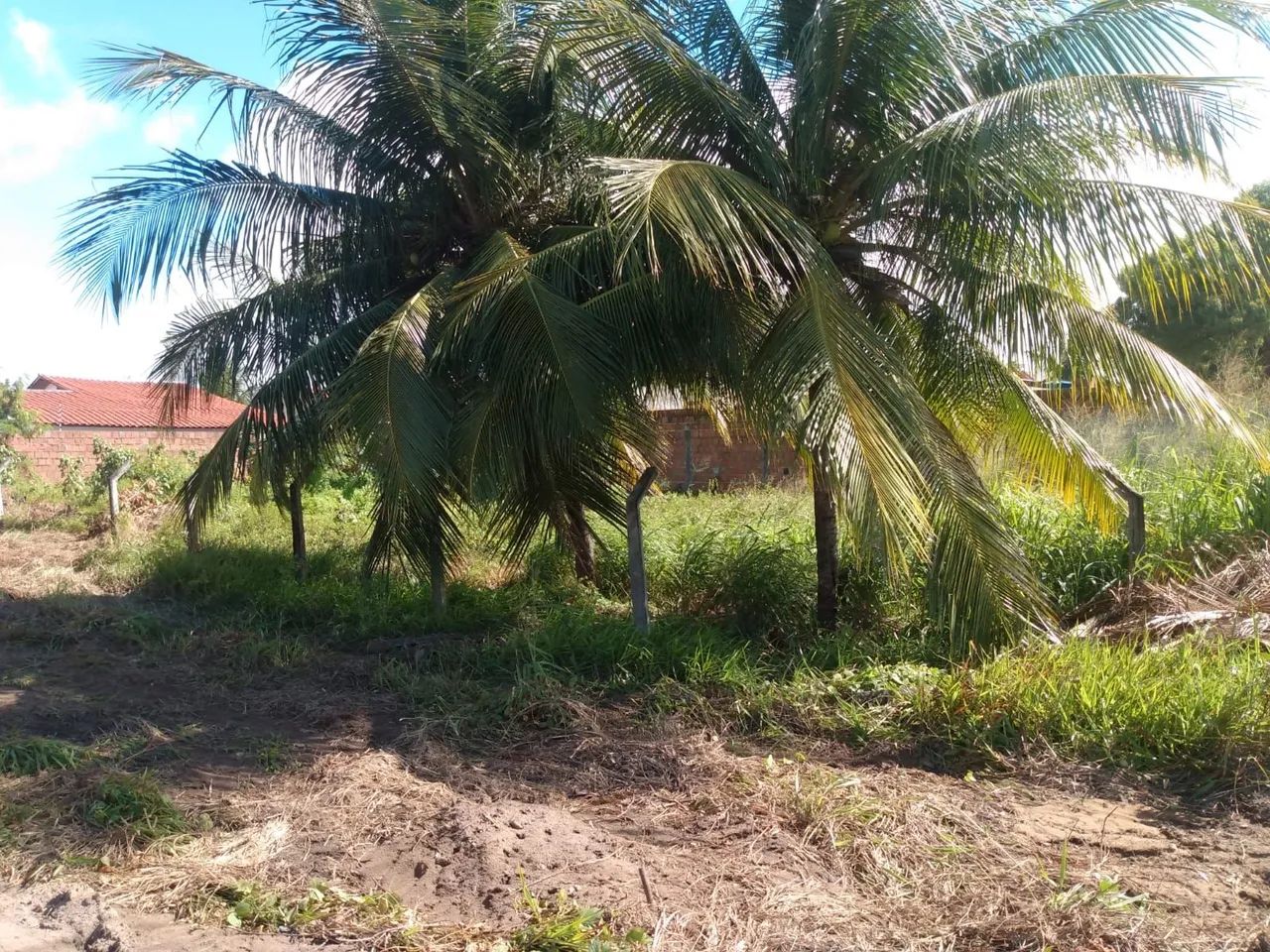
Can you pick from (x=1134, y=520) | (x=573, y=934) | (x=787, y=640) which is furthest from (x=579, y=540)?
(x=573, y=934)

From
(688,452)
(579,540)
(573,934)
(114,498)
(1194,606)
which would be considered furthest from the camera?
(688,452)

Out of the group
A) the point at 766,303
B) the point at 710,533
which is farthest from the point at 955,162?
the point at 710,533

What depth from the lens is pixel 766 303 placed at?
6.51 metres

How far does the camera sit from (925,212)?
6516mm

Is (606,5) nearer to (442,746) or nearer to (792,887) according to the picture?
(442,746)

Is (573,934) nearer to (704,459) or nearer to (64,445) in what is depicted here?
(704,459)

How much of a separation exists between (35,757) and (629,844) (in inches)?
119

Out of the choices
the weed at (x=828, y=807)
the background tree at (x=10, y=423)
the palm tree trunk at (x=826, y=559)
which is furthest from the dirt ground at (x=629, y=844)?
the background tree at (x=10, y=423)

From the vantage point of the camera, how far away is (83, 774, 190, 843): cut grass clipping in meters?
4.17

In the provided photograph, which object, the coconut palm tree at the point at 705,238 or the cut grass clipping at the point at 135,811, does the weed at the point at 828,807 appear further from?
the cut grass clipping at the point at 135,811

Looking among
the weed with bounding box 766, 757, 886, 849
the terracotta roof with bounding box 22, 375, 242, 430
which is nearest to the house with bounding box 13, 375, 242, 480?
the terracotta roof with bounding box 22, 375, 242, 430

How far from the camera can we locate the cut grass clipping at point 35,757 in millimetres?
4871

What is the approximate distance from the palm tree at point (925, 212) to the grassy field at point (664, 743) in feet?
2.16

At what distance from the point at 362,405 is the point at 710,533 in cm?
314
